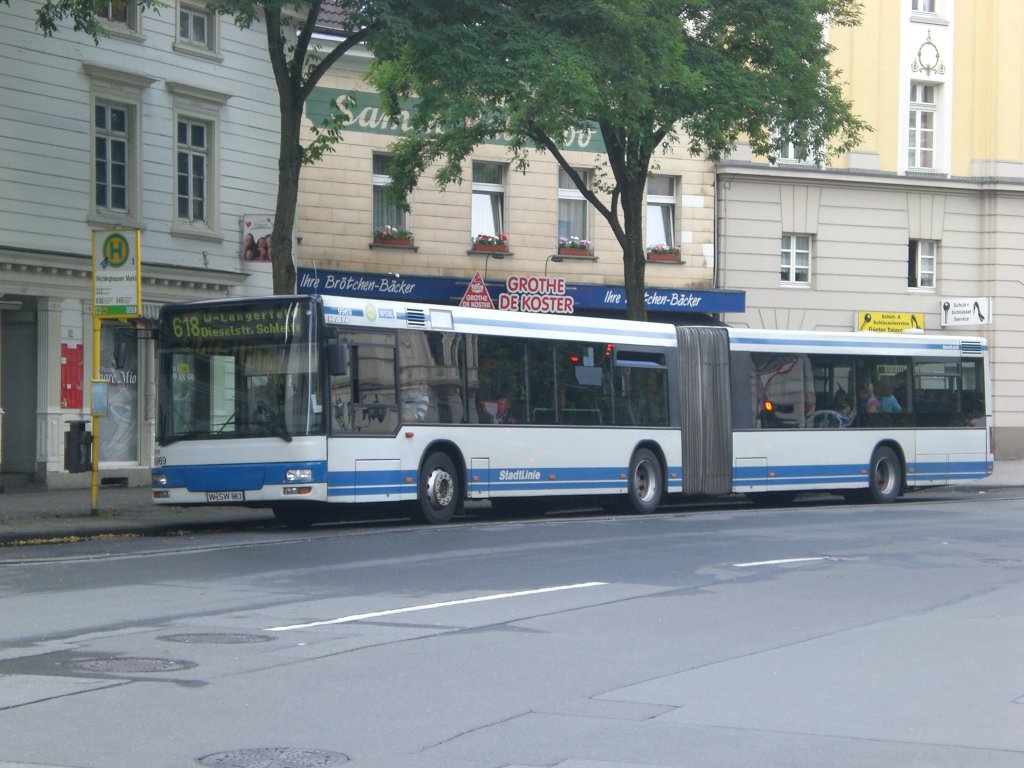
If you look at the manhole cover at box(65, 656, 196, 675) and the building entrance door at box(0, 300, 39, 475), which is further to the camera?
the building entrance door at box(0, 300, 39, 475)

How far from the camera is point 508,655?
31.1 ft

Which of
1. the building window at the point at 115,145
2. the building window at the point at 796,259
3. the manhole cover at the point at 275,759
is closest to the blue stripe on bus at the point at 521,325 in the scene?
the building window at the point at 115,145

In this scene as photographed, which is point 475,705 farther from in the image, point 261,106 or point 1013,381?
point 1013,381

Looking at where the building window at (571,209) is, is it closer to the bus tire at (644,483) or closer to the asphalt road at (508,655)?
the bus tire at (644,483)

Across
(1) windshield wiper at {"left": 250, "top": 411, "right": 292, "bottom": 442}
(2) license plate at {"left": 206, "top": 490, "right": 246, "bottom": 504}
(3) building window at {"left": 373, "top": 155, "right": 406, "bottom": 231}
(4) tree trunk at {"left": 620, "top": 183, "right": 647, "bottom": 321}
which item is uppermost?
(3) building window at {"left": 373, "top": 155, "right": 406, "bottom": 231}

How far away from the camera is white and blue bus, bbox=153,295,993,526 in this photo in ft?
61.2

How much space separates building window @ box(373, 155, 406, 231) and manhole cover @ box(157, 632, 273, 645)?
74.6 ft

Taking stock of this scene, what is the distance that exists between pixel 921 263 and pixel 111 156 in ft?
70.8

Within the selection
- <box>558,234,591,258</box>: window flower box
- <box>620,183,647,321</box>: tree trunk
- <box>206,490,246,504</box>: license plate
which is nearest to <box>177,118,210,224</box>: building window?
<box>620,183,647,321</box>: tree trunk

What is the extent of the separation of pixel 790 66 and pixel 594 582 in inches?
609

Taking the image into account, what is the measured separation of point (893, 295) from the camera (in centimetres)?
3888

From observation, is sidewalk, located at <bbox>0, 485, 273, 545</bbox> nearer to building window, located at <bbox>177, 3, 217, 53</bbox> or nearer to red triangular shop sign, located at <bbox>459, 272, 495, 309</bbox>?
red triangular shop sign, located at <bbox>459, 272, 495, 309</bbox>

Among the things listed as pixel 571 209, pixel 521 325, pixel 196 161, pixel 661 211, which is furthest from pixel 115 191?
pixel 661 211

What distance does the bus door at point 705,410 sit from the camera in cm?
2491
